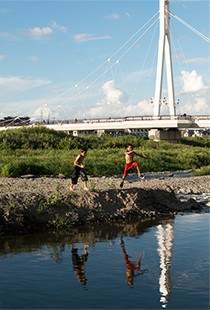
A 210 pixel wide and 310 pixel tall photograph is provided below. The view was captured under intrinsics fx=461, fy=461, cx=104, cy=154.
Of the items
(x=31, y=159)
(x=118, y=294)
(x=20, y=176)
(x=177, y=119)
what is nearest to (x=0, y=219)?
(x=118, y=294)

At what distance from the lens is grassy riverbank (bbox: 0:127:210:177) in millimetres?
25480

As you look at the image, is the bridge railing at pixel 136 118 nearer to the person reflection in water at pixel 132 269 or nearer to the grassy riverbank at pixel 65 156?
the grassy riverbank at pixel 65 156

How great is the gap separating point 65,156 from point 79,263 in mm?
21540

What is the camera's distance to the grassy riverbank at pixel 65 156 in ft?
83.6

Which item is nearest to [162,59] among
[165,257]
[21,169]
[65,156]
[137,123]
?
[137,123]

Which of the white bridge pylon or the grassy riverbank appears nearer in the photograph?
the grassy riverbank

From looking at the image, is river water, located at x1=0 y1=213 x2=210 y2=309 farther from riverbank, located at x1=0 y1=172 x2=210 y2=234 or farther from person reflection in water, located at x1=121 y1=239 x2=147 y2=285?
riverbank, located at x1=0 y1=172 x2=210 y2=234

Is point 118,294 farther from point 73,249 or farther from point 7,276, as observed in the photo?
point 73,249

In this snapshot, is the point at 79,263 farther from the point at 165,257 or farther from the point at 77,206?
the point at 77,206

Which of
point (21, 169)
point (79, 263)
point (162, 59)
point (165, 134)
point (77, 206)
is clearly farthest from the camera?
point (165, 134)

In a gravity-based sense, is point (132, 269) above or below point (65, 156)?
below

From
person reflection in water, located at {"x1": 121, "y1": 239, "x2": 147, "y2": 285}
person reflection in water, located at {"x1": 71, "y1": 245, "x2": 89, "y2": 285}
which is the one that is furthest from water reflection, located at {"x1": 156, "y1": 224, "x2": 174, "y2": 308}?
person reflection in water, located at {"x1": 71, "y1": 245, "x2": 89, "y2": 285}

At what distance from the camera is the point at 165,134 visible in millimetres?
57031

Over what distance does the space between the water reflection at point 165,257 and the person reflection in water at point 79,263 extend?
1.40m
